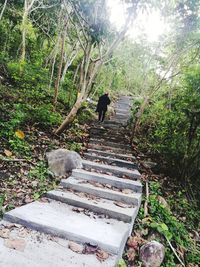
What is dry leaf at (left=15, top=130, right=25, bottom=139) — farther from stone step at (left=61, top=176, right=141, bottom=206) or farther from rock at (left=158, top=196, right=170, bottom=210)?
rock at (left=158, top=196, right=170, bottom=210)

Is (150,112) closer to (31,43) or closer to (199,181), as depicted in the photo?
(199,181)

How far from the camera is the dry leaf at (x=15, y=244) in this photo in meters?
3.62

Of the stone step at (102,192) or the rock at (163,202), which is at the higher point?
the stone step at (102,192)

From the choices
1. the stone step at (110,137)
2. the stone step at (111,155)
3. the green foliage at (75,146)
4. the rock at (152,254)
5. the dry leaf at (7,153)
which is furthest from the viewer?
the stone step at (110,137)

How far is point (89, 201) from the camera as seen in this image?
5.41 meters

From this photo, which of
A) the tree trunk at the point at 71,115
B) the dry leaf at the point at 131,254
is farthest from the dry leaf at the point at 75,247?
the tree trunk at the point at 71,115

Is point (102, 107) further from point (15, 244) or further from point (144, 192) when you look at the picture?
point (15, 244)

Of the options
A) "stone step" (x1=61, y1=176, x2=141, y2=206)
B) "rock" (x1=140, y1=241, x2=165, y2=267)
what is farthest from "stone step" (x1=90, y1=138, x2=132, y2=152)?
"rock" (x1=140, y1=241, x2=165, y2=267)

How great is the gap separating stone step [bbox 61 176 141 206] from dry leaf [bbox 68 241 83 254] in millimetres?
1901

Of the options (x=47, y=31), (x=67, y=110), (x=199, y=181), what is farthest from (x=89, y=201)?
(x=47, y=31)

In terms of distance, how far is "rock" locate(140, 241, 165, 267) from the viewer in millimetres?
4496

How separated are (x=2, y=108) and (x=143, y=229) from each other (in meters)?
5.42

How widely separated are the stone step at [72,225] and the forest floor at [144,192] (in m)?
0.30

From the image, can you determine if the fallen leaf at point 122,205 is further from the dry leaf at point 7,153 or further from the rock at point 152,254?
the dry leaf at point 7,153
